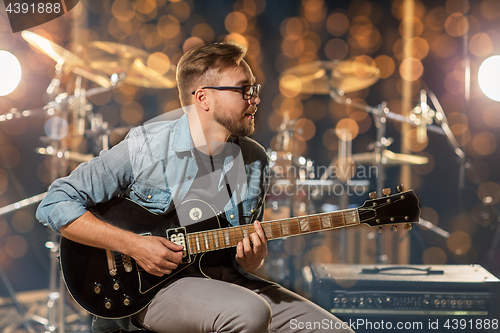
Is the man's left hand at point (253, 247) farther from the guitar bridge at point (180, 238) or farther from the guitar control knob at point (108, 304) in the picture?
the guitar control knob at point (108, 304)

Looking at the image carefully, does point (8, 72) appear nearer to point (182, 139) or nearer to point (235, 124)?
point (182, 139)

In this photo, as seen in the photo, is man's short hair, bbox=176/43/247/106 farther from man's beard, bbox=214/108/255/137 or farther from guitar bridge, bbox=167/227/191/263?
guitar bridge, bbox=167/227/191/263

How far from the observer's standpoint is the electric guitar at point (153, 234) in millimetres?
1355

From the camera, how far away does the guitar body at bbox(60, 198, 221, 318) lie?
1350 mm

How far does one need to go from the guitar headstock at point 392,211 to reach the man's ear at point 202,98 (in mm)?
819

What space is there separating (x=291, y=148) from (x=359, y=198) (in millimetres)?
1097

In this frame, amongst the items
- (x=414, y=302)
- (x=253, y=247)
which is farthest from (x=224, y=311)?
(x=414, y=302)

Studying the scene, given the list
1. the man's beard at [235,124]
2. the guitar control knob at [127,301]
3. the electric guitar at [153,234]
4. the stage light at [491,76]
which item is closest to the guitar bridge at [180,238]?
the electric guitar at [153,234]

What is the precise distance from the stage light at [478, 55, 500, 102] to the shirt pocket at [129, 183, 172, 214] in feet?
9.25

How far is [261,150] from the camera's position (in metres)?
1.81

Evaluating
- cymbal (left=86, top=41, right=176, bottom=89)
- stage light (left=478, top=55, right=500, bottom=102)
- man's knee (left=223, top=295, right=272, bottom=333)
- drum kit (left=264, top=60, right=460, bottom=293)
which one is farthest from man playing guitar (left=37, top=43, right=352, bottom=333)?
stage light (left=478, top=55, right=500, bottom=102)

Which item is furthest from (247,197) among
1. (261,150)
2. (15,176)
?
(15,176)

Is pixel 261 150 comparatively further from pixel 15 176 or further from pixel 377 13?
pixel 377 13

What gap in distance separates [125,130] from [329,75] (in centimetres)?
191
